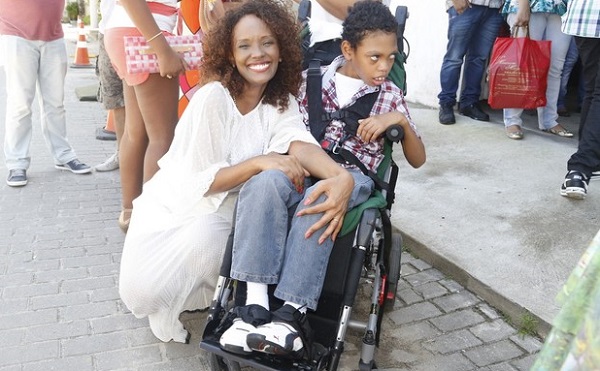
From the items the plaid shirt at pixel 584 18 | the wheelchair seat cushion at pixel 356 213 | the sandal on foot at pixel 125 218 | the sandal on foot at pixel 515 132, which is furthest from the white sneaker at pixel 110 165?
the plaid shirt at pixel 584 18

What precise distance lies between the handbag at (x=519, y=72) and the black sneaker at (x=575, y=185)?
1262 millimetres

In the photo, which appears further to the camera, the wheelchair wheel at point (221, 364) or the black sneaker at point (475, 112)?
the black sneaker at point (475, 112)

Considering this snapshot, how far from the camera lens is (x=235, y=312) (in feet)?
7.86

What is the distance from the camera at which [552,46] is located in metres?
5.33

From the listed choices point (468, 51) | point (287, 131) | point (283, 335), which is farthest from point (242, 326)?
point (468, 51)

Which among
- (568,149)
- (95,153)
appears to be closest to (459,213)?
(568,149)

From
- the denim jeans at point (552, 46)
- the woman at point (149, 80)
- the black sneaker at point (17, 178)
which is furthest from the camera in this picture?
the denim jeans at point (552, 46)

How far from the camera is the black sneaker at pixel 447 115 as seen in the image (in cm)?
592

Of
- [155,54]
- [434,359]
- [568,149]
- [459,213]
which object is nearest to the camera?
[434,359]

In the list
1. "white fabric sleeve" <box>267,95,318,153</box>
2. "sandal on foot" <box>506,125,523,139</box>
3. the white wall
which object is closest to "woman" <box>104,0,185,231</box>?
"white fabric sleeve" <box>267,95,318,153</box>

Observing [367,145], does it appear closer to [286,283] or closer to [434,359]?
[286,283]

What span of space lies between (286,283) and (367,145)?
2.90 feet

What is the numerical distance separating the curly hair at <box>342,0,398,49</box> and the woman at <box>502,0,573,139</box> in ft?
8.97

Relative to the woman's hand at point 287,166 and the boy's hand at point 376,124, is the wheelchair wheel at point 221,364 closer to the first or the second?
the woman's hand at point 287,166
